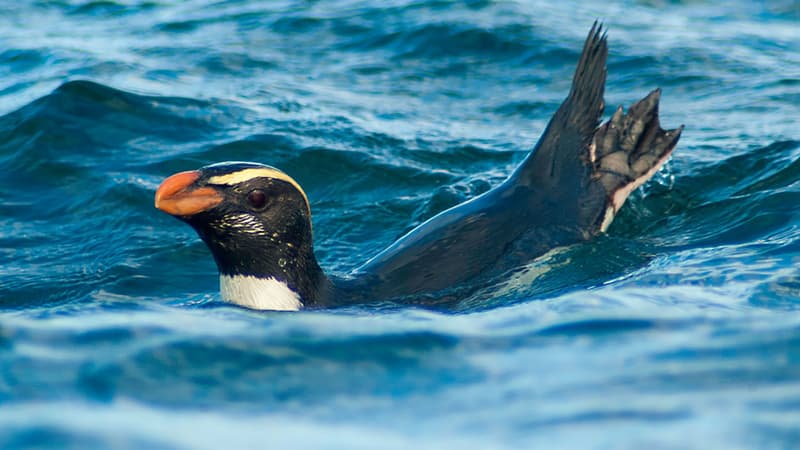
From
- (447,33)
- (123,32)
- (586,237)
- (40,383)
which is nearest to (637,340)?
(40,383)

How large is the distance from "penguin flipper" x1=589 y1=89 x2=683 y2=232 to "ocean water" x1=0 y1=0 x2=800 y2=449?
26cm

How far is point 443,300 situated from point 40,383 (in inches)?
110

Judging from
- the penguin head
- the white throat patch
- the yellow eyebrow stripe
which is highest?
the yellow eyebrow stripe

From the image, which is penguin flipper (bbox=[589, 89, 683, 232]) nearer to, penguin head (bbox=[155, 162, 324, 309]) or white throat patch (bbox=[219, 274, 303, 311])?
penguin head (bbox=[155, 162, 324, 309])

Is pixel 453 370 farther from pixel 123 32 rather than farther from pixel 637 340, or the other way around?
pixel 123 32

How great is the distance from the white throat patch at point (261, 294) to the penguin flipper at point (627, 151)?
2023 mm

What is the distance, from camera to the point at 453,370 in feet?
10.6

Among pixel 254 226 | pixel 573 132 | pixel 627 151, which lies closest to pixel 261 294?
pixel 254 226

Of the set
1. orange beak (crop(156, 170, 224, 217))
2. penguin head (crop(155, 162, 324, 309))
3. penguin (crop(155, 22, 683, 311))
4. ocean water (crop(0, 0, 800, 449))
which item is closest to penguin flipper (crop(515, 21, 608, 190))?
penguin (crop(155, 22, 683, 311))

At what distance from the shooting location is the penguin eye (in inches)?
212

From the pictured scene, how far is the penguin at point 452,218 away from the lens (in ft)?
17.7

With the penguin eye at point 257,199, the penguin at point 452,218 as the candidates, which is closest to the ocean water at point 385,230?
the penguin at point 452,218

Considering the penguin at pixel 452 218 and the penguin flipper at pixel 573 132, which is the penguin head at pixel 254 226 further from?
the penguin flipper at pixel 573 132

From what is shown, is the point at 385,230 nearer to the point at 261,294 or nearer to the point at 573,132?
the point at 573,132
